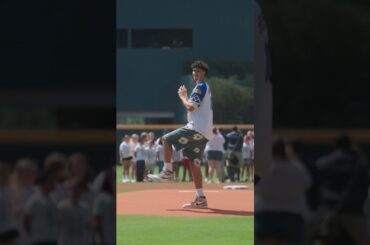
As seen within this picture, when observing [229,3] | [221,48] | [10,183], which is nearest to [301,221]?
[10,183]

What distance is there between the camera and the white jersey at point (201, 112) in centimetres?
705

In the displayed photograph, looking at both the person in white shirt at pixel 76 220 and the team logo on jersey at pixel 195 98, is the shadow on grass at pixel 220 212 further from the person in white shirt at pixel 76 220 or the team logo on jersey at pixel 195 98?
the person in white shirt at pixel 76 220

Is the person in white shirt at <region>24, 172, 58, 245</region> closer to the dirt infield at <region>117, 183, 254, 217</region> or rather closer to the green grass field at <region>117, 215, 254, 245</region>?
the green grass field at <region>117, 215, 254, 245</region>

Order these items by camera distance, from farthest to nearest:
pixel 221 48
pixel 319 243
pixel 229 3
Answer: pixel 221 48, pixel 229 3, pixel 319 243

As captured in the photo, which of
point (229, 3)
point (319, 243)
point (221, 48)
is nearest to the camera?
point (319, 243)

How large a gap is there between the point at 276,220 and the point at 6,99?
111 cm

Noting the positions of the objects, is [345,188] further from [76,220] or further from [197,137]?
[197,137]

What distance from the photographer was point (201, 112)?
7074mm

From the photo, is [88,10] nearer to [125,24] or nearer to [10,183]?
[10,183]

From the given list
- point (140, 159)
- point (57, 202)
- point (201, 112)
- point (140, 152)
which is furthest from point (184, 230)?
point (140, 152)

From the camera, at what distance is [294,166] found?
128 inches

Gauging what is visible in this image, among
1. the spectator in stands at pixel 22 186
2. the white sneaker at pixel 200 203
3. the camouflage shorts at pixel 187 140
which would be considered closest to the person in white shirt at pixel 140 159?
the white sneaker at pixel 200 203

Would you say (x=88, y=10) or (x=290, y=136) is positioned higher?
(x=88, y=10)

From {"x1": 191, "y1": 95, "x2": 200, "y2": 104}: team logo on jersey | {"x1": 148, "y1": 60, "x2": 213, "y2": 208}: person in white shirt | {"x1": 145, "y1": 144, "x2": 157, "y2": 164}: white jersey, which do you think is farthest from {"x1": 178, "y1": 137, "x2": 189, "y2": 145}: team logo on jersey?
{"x1": 145, "y1": 144, "x2": 157, "y2": 164}: white jersey
